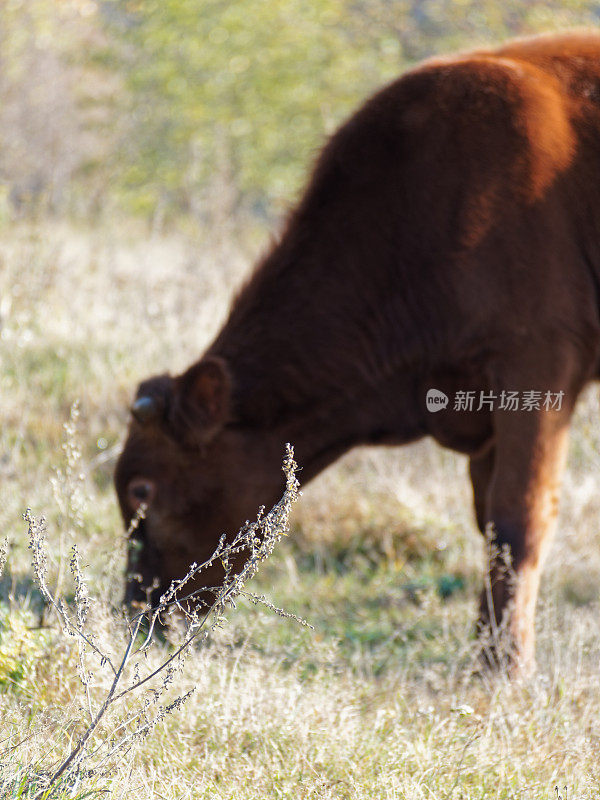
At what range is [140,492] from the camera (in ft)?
11.8

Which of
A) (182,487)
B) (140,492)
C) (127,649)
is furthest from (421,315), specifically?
(127,649)

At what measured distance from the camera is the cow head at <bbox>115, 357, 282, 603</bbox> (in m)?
3.58

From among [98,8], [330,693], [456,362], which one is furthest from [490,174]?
[98,8]

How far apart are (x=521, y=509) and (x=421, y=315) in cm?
79

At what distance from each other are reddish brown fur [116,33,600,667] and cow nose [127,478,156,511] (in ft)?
0.08

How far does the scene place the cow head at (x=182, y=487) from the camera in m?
3.58

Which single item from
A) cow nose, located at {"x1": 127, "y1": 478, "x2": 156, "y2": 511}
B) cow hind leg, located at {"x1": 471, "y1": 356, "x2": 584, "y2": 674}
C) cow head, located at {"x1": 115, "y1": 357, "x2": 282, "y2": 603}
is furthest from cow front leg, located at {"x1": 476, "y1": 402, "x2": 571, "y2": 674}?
cow nose, located at {"x1": 127, "y1": 478, "x2": 156, "y2": 511}

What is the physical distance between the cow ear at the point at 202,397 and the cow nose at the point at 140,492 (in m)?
0.25

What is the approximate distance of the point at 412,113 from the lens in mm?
3686

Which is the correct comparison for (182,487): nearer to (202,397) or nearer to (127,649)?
(202,397)

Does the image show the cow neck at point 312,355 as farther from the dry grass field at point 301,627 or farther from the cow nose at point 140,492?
the dry grass field at point 301,627

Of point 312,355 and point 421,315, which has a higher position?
point 421,315

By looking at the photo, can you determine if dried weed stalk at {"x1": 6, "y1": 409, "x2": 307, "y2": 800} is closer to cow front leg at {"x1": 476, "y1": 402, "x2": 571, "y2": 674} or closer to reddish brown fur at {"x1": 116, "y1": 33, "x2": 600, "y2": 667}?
reddish brown fur at {"x1": 116, "y1": 33, "x2": 600, "y2": 667}

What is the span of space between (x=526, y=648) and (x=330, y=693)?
870 mm
